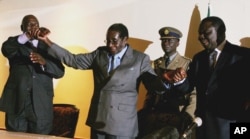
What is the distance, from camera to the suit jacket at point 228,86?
273cm

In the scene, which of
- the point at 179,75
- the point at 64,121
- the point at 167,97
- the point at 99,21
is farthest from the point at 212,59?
the point at 99,21

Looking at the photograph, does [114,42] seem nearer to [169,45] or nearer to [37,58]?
[37,58]

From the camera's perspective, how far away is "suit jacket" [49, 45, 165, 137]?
2.75 meters

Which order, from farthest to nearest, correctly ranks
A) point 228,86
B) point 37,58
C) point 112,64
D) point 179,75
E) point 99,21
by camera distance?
Answer: point 99,21, point 37,58, point 112,64, point 228,86, point 179,75

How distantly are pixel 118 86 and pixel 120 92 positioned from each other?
5 centimetres

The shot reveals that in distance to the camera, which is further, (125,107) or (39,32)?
(39,32)

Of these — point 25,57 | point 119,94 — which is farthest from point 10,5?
point 119,94

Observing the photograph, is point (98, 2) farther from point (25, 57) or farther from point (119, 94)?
point (119, 94)

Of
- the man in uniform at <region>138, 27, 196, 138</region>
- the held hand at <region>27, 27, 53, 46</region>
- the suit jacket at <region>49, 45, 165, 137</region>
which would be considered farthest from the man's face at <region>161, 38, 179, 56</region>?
the held hand at <region>27, 27, 53, 46</region>

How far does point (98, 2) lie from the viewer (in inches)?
181

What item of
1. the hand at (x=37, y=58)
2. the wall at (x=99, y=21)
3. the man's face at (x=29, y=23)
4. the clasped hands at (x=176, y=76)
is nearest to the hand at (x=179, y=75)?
the clasped hands at (x=176, y=76)

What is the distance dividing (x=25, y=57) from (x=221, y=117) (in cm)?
177

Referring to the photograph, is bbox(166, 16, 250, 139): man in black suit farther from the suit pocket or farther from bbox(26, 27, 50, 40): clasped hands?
bbox(26, 27, 50, 40): clasped hands

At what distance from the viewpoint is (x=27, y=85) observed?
129 inches
